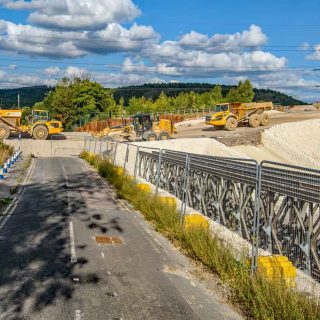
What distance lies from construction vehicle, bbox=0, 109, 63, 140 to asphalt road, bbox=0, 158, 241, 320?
3111 cm

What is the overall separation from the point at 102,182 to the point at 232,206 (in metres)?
11.6

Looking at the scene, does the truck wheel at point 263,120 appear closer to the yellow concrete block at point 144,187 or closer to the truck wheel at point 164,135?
the truck wheel at point 164,135

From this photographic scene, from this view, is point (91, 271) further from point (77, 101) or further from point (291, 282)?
point (77, 101)

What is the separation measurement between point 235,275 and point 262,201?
1.92 meters

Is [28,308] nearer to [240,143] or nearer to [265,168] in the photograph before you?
[265,168]

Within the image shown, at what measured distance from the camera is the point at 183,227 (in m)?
10.9

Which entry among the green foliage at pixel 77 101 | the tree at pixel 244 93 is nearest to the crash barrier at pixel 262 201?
the green foliage at pixel 77 101

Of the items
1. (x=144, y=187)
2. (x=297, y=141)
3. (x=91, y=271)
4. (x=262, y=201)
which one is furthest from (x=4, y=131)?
(x=262, y=201)

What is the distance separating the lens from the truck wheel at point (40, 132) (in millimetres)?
44656

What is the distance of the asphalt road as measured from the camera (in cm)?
647

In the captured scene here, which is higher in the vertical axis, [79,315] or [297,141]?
[79,315]

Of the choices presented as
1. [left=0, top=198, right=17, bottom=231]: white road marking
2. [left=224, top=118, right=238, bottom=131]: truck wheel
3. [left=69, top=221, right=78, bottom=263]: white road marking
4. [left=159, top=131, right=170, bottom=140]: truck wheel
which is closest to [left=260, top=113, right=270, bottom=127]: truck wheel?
[left=224, top=118, right=238, bottom=131]: truck wheel

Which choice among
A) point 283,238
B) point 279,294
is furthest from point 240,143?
point 279,294

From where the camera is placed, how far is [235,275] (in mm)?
7539
